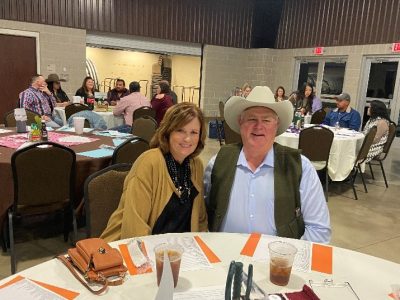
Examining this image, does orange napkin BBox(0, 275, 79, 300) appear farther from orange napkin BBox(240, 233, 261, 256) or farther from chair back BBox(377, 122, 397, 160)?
chair back BBox(377, 122, 397, 160)

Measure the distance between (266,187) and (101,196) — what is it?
884 mm

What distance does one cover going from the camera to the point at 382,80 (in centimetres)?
869

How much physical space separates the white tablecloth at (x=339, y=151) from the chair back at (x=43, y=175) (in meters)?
2.86

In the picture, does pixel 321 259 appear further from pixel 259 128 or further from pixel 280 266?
pixel 259 128

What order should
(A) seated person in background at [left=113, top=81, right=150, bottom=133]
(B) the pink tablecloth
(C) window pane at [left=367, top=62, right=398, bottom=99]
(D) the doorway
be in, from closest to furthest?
(B) the pink tablecloth
(A) seated person in background at [left=113, top=81, right=150, bottom=133]
(D) the doorway
(C) window pane at [left=367, top=62, right=398, bottom=99]

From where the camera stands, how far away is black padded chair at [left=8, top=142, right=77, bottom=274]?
250 centimetres

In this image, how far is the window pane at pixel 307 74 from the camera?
1016 centimetres

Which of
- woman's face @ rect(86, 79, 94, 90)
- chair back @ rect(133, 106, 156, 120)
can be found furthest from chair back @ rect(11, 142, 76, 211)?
woman's face @ rect(86, 79, 94, 90)

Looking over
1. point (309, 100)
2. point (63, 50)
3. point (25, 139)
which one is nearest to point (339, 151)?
point (309, 100)

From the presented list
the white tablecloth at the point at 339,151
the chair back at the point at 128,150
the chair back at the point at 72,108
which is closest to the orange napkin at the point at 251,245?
the chair back at the point at 128,150

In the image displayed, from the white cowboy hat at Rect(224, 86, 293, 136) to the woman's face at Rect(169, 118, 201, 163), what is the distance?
8.1 inches

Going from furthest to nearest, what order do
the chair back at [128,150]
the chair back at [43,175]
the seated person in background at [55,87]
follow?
the seated person in background at [55,87]
the chair back at [128,150]
the chair back at [43,175]

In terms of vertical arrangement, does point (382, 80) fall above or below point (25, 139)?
above

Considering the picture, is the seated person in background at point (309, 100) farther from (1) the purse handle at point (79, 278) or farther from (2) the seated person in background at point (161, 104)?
(1) the purse handle at point (79, 278)
